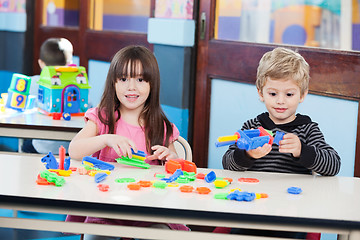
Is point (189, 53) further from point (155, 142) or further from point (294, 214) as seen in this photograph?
point (294, 214)

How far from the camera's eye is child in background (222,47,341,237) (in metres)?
1.91

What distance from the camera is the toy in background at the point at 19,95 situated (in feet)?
9.78

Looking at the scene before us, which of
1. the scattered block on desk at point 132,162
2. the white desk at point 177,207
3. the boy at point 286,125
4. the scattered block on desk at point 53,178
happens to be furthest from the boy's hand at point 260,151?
the scattered block on desk at point 53,178

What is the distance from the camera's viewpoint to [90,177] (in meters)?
1.78

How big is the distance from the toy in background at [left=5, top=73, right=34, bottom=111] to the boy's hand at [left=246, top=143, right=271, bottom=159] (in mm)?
1490

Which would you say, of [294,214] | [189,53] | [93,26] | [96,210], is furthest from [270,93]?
[93,26]

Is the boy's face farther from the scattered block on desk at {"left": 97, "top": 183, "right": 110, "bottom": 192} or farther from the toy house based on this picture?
the toy house

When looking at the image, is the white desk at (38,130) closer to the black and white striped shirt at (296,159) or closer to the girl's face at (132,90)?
the girl's face at (132,90)

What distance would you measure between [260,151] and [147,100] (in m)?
0.63

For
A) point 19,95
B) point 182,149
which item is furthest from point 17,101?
point 182,149

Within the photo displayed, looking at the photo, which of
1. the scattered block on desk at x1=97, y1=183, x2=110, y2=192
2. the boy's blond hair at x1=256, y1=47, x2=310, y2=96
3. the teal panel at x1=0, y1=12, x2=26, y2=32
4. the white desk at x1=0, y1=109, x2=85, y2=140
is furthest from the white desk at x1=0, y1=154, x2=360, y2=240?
the teal panel at x1=0, y1=12, x2=26, y2=32

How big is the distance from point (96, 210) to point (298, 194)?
57 centimetres

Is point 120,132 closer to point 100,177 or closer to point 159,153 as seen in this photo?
point 159,153

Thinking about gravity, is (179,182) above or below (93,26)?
below
